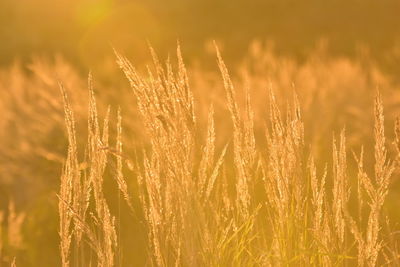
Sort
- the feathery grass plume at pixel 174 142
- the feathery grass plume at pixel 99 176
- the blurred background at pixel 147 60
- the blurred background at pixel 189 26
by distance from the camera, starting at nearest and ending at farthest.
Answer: the feathery grass plume at pixel 174 142, the feathery grass plume at pixel 99 176, the blurred background at pixel 147 60, the blurred background at pixel 189 26

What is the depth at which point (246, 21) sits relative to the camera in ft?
52.9

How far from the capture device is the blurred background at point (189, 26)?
1420 cm

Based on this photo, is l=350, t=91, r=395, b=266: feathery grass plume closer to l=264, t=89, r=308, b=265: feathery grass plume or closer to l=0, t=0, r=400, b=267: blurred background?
l=264, t=89, r=308, b=265: feathery grass plume

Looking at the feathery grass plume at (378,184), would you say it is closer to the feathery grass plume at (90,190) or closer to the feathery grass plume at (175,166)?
the feathery grass plume at (175,166)

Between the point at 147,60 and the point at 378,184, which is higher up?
the point at 147,60

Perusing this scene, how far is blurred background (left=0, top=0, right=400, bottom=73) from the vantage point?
14.2 meters

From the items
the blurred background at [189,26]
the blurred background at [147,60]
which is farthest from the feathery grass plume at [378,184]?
the blurred background at [189,26]

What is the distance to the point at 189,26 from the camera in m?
16.6

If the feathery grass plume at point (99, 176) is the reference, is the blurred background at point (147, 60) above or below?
→ above

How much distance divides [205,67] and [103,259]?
1100 centimetres

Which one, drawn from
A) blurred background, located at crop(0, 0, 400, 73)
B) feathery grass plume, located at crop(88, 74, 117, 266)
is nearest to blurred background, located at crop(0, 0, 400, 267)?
blurred background, located at crop(0, 0, 400, 73)

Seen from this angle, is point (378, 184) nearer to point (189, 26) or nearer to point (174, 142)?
point (174, 142)

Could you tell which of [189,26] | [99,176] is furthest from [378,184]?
[189,26]

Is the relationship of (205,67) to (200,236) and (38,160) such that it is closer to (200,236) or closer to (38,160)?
(38,160)
